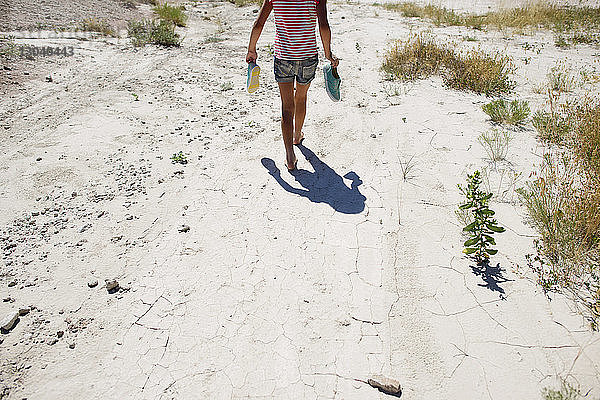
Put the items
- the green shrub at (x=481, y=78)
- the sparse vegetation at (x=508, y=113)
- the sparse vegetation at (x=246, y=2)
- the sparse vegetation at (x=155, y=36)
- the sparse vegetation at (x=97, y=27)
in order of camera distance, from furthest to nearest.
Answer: the sparse vegetation at (x=246, y=2) < the sparse vegetation at (x=97, y=27) < the sparse vegetation at (x=155, y=36) < the green shrub at (x=481, y=78) < the sparse vegetation at (x=508, y=113)

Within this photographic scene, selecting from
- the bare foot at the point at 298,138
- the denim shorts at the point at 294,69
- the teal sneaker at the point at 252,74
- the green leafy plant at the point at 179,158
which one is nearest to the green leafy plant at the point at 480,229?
the denim shorts at the point at 294,69

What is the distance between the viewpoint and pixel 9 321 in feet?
8.38

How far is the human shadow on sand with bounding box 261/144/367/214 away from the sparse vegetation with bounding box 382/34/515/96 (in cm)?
306

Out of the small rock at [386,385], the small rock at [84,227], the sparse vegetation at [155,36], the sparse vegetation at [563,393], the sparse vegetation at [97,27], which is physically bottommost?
the small rock at [386,385]

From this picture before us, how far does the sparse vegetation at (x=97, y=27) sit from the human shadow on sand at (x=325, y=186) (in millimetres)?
6711

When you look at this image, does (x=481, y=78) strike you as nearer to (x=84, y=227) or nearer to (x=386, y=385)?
(x=386, y=385)

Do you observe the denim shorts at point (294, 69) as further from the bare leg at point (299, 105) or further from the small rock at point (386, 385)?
the small rock at point (386, 385)

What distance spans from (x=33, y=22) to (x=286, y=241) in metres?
8.72

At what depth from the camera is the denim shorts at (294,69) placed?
367 centimetres

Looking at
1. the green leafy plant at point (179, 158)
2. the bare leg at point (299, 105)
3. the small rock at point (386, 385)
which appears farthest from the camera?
the green leafy plant at point (179, 158)

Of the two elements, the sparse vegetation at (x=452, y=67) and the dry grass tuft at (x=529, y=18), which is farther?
the dry grass tuft at (x=529, y=18)

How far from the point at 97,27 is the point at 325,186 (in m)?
7.67

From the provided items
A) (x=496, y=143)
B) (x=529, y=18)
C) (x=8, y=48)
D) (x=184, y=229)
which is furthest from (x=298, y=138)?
(x=529, y=18)

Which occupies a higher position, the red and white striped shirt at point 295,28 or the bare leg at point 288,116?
the red and white striped shirt at point 295,28
